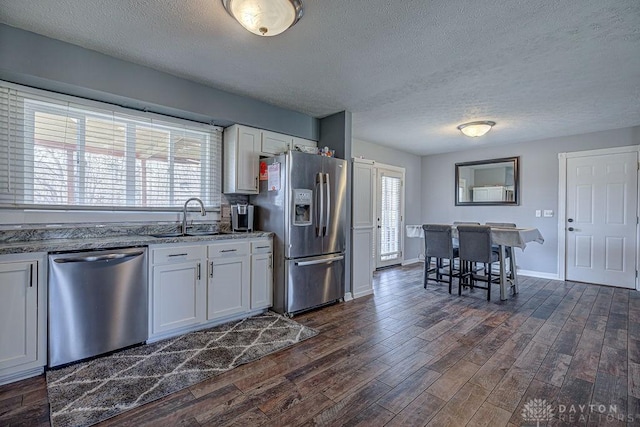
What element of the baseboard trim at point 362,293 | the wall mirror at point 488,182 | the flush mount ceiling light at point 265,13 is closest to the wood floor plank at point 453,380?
the baseboard trim at point 362,293

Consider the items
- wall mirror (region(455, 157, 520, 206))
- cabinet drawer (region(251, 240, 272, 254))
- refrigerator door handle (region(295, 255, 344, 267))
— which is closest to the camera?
cabinet drawer (region(251, 240, 272, 254))

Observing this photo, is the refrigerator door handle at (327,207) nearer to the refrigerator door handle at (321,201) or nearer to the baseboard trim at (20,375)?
the refrigerator door handle at (321,201)

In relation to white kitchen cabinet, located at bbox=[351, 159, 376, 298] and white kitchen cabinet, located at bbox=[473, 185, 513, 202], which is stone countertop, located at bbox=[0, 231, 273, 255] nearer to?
white kitchen cabinet, located at bbox=[351, 159, 376, 298]

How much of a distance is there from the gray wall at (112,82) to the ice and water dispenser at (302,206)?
100 cm

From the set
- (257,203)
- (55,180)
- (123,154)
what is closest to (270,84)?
(257,203)

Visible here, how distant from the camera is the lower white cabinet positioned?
2641 mm

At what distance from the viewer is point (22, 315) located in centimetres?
204

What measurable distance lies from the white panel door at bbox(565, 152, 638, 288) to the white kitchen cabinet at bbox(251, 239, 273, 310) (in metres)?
4.98

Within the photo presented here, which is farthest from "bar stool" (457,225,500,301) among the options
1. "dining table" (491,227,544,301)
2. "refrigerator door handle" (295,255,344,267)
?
"refrigerator door handle" (295,255,344,267)

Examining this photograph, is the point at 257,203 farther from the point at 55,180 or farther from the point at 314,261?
the point at 55,180

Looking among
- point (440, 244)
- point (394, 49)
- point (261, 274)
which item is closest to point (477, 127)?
point (440, 244)

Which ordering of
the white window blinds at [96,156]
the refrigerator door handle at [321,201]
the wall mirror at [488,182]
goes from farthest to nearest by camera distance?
1. the wall mirror at [488,182]
2. the refrigerator door handle at [321,201]
3. the white window blinds at [96,156]

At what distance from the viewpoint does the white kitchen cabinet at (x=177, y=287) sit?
261cm

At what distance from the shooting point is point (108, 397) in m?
1.87
